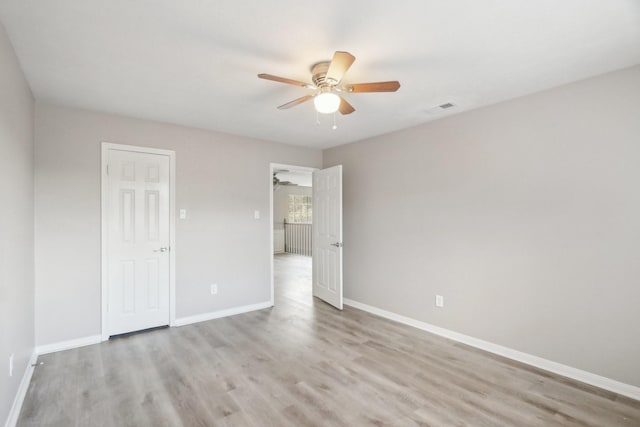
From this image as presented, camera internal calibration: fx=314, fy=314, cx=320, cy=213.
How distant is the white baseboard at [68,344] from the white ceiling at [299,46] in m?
2.35

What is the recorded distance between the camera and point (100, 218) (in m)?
3.29

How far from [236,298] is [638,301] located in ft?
13.1

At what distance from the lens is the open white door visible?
4.42 m

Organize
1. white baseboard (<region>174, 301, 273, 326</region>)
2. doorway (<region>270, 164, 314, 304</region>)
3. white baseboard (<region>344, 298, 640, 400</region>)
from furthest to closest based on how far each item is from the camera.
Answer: doorway (<region>270, 164, 314, 304</region>) < white baseboard (<region>174, 301, 273, 326</region>) < white baseboard (<region>344, 298, 640, 400</region>)

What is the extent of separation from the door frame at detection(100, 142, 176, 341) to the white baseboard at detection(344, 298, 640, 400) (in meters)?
2.70

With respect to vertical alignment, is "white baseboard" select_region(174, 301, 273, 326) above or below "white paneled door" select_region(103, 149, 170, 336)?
below

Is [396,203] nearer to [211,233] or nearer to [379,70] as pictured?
[379,70]

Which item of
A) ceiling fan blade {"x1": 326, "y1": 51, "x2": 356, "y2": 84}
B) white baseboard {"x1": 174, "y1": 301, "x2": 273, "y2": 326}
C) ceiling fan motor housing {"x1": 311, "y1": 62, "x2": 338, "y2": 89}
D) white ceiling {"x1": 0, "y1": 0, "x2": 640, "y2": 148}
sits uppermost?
white ceiling {"x1": 0, "y1": 0, "x2": 640, "y2": 148}

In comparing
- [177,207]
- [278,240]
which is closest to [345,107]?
[177,207]

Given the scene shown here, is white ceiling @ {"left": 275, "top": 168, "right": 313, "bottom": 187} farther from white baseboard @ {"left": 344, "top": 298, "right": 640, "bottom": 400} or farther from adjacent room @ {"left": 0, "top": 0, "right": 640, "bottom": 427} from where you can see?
white baseboard @ {"left": 344, "top": 298, "right": 640, "bottom": 400}

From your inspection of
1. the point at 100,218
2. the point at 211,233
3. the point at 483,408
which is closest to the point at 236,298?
the point at 211,233

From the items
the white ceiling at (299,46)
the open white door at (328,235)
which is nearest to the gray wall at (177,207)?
the white ceiling at (299,46)

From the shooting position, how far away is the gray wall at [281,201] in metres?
10.8

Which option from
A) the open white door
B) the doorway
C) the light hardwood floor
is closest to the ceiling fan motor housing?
the open white door
